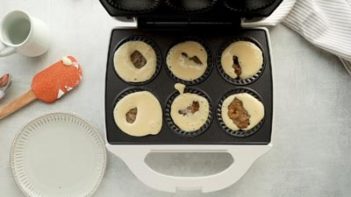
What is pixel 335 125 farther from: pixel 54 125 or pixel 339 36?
pixel 54 125

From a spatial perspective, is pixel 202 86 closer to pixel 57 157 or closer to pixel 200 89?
pixel 200 89

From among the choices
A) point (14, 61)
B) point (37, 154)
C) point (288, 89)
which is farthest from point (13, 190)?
point (288, 89)

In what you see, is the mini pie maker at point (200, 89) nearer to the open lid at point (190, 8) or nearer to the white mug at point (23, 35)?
the open lid at point (190, 8)

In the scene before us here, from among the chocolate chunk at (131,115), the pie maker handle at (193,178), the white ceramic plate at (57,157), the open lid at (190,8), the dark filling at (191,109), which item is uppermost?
the open lid at (190,8)

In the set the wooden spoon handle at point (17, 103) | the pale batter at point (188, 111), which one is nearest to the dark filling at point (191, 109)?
the pale batter at point (188, 111)

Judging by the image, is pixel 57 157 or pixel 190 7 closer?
pixel 190 7

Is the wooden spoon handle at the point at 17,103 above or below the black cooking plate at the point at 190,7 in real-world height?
below

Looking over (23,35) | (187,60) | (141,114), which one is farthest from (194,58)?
(23,35)

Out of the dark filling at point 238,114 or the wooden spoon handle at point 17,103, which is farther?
the wooden spoon handle at point 17,103
